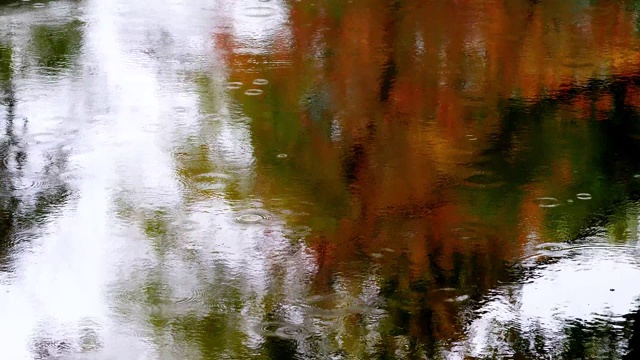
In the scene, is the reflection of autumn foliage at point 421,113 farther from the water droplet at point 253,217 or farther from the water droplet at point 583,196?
the water droplet at point 253,217

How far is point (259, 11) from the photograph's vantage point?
7.39 metres

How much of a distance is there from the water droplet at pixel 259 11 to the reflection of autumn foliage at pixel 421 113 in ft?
0.57

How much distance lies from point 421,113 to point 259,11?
105 inches

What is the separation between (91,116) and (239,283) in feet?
6.78

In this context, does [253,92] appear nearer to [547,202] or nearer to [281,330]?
[547,202]

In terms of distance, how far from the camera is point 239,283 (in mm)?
3537

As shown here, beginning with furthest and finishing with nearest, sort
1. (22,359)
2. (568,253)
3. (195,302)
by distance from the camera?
(568,253) < (195,302) < (22,359)

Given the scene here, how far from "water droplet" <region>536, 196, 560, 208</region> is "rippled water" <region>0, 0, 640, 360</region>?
2 cm

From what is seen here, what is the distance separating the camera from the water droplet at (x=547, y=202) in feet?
13.4

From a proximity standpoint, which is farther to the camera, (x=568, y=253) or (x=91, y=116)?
(x=91, y=116)

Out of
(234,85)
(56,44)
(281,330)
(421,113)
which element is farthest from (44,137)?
(281,330)

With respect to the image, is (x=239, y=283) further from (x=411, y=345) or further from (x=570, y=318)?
(x=570, y=318)

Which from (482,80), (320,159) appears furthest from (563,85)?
(320,159)

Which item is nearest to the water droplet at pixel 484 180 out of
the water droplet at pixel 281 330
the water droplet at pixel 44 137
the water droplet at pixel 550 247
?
the water droplet at pixel 550 247
